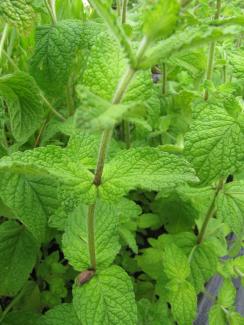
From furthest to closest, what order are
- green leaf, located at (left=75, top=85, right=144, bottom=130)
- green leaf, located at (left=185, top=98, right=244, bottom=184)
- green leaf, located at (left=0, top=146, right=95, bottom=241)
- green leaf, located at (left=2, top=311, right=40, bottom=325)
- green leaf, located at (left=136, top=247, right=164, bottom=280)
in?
green leaf, located at (left=136, top=247, right=164, bottom=280)
green leaf, located at (left=2, top=311, right=40, bottom=325)
green leaf, located at (left=185, top=98, right=244, bottom=184)
green leaf, located at (left=0, top=146, right=95, bottom=241)
green leaf, located at (left=75, top=85, right=144, bottom=130)

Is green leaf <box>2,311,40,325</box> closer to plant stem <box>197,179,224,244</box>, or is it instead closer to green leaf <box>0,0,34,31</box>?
plant stem <box>197,179,224,244</box>

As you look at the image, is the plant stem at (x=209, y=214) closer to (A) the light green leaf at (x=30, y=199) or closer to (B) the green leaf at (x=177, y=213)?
(B) the green leaf at (x=177, y=213)

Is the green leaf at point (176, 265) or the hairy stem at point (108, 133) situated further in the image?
the green leaf at point (176, 265)

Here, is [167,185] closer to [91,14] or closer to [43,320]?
[43,320]

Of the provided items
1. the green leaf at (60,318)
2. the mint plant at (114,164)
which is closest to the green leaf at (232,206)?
the mint plant at (114,164)

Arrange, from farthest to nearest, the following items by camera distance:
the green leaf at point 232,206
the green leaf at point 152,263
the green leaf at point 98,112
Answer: the green leaf at point 152,263 → the green leaf at point 232,206 → the green leaf at point 98,112

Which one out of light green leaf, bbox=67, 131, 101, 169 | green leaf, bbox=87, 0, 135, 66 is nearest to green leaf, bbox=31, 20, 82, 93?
light green leaf, bbox=67, 131, 101, 169

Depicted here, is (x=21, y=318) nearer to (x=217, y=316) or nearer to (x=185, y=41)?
(x=217, y=316)
